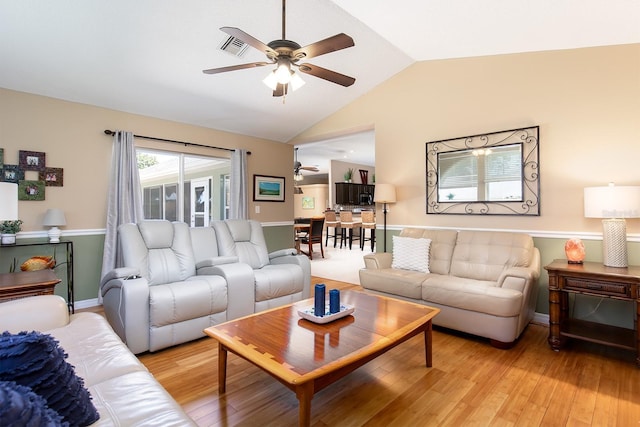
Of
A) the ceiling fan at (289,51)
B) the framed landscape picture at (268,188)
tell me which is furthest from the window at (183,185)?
the ceiling fan at (289,51)

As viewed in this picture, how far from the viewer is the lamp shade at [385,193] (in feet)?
13.8

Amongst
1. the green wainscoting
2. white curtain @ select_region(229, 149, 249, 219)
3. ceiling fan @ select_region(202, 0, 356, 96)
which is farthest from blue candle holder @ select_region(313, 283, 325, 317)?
white curtain @ select_region(229, 149, 249, 219)

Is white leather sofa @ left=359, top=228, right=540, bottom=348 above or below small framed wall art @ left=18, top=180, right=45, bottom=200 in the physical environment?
below

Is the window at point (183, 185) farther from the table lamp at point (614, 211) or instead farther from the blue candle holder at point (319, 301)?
the table lamp at point (614, 211)

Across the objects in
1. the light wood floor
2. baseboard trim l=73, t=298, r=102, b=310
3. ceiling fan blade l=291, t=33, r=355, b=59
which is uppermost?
ceiling fan blade l=291, t=33, r=355, b=59

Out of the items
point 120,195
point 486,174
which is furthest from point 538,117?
point 120,195

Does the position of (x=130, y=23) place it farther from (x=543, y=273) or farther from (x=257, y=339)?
(x=543, y=273)

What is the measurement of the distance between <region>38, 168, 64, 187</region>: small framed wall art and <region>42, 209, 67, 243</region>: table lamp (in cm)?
31

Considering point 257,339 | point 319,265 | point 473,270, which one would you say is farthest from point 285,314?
point 319,265

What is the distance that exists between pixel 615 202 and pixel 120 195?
4951mm

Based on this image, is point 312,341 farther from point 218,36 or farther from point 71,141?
point 71,141

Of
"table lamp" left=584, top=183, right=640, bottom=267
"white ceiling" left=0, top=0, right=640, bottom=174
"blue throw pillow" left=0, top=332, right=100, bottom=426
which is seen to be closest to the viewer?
"blue throw pillow" left=0, top=332, right=100, bottom=426

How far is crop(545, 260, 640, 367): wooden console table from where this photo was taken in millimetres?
2363

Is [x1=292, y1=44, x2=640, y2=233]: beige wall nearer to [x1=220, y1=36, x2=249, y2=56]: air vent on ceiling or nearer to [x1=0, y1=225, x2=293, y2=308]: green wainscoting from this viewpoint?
[x1=220, y1=36, x2=249, y2=56]: air vent on ceiling
